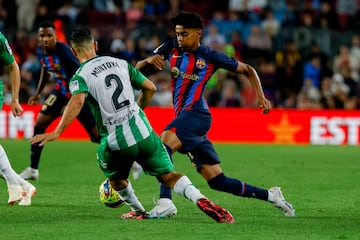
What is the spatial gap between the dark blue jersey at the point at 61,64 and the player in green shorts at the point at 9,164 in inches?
99.1

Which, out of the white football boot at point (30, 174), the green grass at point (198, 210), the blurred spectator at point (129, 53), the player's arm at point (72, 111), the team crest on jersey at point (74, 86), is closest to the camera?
the player's arm at point (72, 111)

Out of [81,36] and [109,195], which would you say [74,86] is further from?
[109,195]

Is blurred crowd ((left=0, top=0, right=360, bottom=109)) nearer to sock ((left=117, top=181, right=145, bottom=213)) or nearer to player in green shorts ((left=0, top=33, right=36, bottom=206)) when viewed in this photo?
player in green shorts ((left=0, top=33, right=36, bottom=206))

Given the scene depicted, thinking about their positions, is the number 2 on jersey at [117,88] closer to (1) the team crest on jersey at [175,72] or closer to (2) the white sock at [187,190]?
(2) the white sock at [187,190]

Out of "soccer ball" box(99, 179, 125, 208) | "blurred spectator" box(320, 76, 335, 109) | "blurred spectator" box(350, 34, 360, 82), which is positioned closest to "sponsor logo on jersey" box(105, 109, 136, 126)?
"soccer ball" box(99, 179, 125, 208)

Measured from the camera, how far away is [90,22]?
25.9m

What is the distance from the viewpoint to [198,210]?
33.2 ft

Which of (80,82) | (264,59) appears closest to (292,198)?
(80,82)

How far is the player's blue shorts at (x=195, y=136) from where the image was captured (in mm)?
9492

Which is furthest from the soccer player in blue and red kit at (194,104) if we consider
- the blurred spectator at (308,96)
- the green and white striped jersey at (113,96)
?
the blurred spectator at (308,96)

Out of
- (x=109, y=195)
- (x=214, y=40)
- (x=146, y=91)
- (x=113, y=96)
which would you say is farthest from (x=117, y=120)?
(x=214, y=40)

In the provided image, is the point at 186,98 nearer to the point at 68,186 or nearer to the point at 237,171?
the point at 68,186

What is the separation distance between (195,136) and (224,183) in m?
0.59

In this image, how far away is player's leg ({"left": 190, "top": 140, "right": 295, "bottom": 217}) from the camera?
9375 mm
